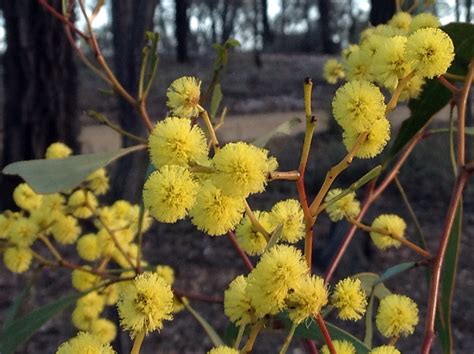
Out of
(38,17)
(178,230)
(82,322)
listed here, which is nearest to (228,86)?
(178,230)

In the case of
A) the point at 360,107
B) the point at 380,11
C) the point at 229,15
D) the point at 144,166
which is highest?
the point at 229,15

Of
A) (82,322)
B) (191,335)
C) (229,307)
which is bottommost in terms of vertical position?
(191,335)

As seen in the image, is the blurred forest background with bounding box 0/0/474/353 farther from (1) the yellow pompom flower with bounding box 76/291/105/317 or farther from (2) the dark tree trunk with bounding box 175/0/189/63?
(2) the dark tree trunk with bounding box 175/0/189/63

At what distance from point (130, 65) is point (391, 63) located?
2.01 metres

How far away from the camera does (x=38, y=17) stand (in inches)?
113

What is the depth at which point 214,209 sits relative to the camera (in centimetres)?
46

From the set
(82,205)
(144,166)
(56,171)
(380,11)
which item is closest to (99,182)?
(82,205)

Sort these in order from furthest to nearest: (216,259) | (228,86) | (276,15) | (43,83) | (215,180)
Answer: (276,15) → (228,86) → (216,259) → (43,83) → (215,180)

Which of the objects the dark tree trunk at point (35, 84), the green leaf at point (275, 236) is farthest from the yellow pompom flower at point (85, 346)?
the dark tree trunk at point (35, 84)

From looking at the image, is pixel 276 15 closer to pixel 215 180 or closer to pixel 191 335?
pixel 191 335

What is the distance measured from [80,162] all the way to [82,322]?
333 mm

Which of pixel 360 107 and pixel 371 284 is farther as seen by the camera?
pixel 371 284

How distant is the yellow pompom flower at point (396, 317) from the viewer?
588 mm

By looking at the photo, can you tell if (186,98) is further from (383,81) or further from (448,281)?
(448,281)
